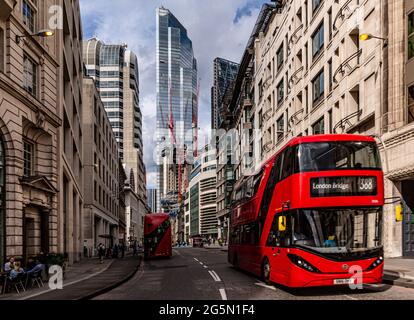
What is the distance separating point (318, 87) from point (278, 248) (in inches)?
1141

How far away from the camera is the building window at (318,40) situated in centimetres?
4177

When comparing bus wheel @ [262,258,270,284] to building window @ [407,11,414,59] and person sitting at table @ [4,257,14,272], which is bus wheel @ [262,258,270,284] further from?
building window @ [407,11,414,59]

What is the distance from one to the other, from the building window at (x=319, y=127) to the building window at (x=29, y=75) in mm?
22786

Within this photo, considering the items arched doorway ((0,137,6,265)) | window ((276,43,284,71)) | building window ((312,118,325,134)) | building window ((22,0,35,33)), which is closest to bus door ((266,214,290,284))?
arched doorway ((0,137,6,265))

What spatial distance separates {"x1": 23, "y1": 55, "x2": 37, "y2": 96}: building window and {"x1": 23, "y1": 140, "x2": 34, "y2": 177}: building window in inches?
101

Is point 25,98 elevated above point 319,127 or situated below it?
below

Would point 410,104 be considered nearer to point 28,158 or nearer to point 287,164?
point 287,164

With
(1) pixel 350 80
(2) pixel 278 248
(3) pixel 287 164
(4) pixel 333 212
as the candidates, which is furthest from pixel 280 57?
(4) pixel 333 212

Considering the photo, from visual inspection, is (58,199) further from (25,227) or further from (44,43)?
(44,43)

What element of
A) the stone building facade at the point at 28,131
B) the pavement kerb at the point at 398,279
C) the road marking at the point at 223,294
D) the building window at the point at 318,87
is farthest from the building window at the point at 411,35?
the stone building facade at the point at 28,131

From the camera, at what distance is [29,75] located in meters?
25.4

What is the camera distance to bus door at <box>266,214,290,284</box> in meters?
14.8

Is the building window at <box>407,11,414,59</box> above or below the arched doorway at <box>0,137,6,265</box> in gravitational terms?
above
